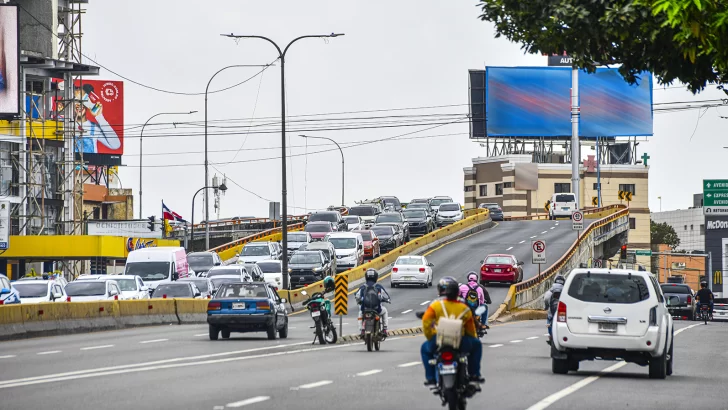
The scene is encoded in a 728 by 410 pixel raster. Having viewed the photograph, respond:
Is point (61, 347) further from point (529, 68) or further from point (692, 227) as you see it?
point (692, 227)

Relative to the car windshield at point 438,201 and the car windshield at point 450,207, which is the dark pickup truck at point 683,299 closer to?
the car windshield at point 450,207

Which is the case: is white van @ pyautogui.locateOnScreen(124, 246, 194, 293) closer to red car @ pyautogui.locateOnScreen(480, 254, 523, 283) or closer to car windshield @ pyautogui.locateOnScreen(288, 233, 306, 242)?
red car @ pyautogui.locateOnScreen(480, 254, 523, 283)

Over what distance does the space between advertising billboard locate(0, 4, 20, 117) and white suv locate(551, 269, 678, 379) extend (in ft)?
142

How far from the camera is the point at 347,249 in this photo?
205 feet

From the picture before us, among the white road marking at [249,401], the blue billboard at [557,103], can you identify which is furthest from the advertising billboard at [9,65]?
the blue billboard at [557,103]

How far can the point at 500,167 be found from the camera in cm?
13575

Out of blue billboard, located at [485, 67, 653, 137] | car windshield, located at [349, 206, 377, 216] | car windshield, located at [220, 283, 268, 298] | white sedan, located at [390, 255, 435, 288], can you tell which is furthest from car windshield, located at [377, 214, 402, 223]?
car windshield, located at [220, 283, 268, 298]

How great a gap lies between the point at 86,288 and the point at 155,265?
6649mm

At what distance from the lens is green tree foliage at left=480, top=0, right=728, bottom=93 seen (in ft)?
54.3

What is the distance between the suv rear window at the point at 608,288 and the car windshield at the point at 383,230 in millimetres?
53521

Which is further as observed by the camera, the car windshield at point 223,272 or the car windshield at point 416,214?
the car windshield at point 416,214

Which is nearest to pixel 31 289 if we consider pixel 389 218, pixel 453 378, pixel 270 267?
pixel 270 267

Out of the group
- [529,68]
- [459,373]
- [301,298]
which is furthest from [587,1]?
[529,68]

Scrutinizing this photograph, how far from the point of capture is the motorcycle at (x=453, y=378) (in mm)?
11828
